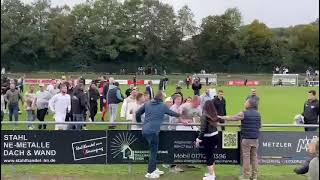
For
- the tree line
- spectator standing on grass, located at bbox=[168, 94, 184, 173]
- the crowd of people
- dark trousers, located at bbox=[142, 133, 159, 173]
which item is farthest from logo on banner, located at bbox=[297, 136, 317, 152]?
the tree line

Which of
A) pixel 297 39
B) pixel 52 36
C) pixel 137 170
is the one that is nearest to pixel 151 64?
pixel 52 36

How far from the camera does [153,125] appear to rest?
38.1 ft

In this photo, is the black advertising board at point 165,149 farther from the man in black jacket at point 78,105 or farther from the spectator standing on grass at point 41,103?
the spectator standing on grass at point 41,103

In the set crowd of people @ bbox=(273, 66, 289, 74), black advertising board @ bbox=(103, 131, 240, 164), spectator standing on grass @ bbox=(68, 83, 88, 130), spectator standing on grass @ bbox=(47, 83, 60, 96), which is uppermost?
crowd of people @ bbox=(273, 66, 289, 74)

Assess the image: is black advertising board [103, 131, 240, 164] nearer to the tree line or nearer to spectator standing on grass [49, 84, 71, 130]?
spectator standing on grass [49, 84, 71, 130]

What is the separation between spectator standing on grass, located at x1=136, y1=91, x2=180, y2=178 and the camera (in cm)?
1162

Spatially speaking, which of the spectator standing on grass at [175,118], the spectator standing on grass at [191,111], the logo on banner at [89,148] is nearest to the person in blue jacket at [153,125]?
the spectator standing on grass at [175,118]

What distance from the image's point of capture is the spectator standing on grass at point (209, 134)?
37.1 ft

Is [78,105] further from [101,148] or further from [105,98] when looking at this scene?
[101,148]

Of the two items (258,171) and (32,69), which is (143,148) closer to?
(258,171)

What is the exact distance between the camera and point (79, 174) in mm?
12180

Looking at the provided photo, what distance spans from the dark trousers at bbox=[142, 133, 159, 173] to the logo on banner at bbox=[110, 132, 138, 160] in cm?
36

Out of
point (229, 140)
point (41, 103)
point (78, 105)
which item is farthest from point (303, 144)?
point (41, 103)

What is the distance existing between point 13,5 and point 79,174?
259 ft
